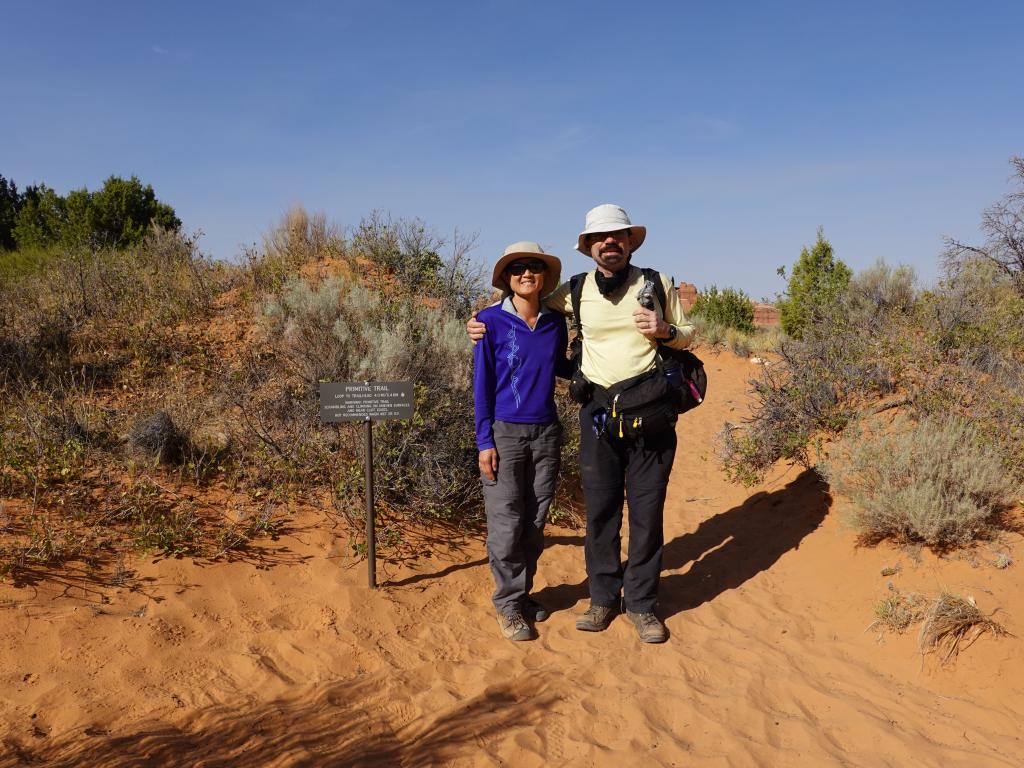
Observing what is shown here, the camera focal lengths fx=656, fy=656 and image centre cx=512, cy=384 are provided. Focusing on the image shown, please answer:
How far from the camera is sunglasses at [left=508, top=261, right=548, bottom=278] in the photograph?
3.79 meters

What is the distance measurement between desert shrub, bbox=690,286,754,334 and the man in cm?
1616

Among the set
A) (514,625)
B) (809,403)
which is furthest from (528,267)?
(809,403)

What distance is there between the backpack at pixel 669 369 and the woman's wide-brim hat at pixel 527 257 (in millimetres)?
118

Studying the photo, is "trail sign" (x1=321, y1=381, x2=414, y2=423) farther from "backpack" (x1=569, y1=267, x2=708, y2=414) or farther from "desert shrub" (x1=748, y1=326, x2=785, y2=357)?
"desert shrub" (x1=748, y1=326, x2=785, y2=357)

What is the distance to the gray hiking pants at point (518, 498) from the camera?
12.4ft

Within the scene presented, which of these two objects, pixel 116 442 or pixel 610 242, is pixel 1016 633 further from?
pixel 116 442

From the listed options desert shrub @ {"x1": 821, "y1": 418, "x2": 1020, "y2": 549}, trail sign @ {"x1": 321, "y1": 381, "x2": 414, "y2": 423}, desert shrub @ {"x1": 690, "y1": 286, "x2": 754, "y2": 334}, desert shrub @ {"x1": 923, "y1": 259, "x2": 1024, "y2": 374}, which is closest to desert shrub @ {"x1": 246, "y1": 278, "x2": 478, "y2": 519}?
trail sign @ {"x1": 321, "y1": 381, "x2": 414, "y2": 423}

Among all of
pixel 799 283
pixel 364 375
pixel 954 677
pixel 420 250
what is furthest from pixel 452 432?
pixel 799 283

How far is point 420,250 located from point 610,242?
253 inches

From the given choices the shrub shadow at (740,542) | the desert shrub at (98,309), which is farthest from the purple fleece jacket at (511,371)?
the desert shrub at (98,309)

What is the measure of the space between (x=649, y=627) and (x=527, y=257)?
232cm

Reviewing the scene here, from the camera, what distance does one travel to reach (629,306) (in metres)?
3.69

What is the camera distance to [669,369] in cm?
370

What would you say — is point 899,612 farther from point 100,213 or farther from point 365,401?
point 100,213
